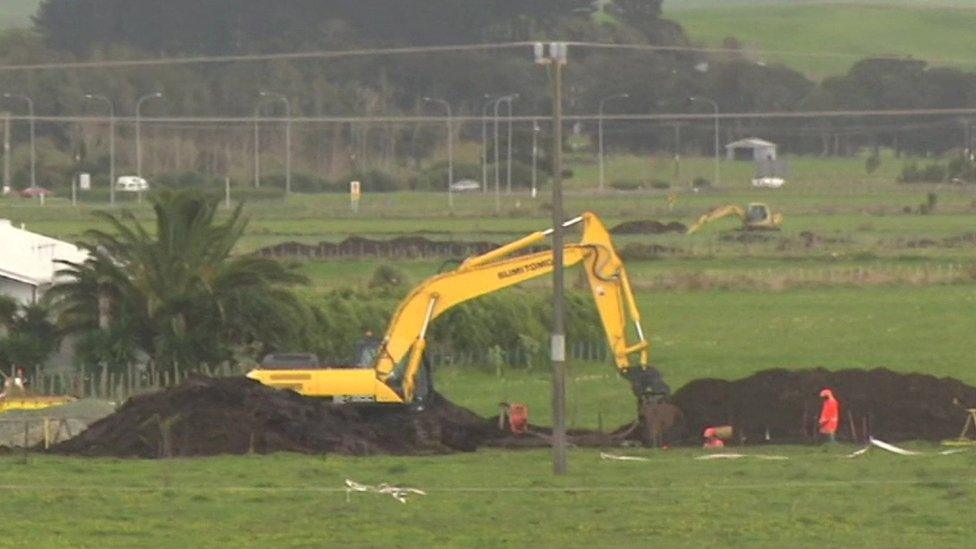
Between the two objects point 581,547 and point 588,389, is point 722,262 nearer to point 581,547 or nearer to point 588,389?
point 588,389

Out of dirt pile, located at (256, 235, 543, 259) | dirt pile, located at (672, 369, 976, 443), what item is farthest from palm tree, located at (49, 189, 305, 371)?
dirt pile, located at (256, 235, 543, 259)

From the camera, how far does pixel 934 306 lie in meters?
69.2

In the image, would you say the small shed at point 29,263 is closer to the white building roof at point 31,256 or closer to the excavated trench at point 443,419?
the white building roof at point 31,256

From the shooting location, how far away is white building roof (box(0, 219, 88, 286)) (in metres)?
54.1

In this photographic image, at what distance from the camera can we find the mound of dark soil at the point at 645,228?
103 metres

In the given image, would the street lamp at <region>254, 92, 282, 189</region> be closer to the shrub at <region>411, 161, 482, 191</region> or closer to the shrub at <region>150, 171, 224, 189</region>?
the shrub at <region>150, 171, 224, 189</region>

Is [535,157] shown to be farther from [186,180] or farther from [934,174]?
[934,174]

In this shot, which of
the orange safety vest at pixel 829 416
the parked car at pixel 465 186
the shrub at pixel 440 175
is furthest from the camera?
the shrub at pixel 440 175

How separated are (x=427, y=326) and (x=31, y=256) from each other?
55.0 ft

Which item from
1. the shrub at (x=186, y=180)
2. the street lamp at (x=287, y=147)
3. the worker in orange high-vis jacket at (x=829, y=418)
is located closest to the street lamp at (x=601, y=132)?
the street lamp at (x=287, y=147)

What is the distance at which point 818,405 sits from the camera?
4100cm

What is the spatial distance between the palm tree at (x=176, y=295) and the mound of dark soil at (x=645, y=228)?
173ft

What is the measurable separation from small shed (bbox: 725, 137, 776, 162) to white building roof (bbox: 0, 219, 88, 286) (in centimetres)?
10780

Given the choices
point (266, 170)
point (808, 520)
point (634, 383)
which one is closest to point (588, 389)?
point (634, 383)
